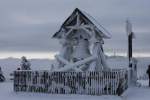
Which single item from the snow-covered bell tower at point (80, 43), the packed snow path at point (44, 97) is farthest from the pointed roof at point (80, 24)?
the packed snow path at point (44, 97)

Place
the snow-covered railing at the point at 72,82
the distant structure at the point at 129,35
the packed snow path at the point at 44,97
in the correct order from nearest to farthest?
the packed snow path at the point at 44,97, the snow-covered railing at the point at 72,82, the distant structure at the point at 129,35

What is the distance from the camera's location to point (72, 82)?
29172 millimetres

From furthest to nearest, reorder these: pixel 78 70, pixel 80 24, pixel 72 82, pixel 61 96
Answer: pixel 80 24, pixel 78 70, pixel 72 82, pixel 61 96

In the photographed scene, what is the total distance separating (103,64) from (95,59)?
2212 mm

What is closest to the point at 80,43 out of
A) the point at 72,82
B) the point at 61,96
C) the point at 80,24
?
the point at 80,24

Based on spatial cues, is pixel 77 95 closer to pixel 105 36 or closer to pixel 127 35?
pixel 105 36

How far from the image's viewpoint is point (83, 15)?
31.5 metres

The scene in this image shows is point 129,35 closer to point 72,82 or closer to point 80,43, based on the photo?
point 80,43

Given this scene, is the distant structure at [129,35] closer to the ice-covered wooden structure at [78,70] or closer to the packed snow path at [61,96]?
the ice-covered wooden structure at [78,70]

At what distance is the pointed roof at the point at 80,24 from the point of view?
3102 centimetres

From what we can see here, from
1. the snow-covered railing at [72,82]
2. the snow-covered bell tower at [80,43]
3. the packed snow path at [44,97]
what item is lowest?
the packed snow path at [44,97]

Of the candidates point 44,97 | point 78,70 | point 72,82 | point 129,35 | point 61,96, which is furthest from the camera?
Answer: point 129,35

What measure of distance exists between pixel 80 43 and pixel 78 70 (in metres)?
2.93


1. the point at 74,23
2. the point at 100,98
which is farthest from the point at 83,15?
the point at 100,98
